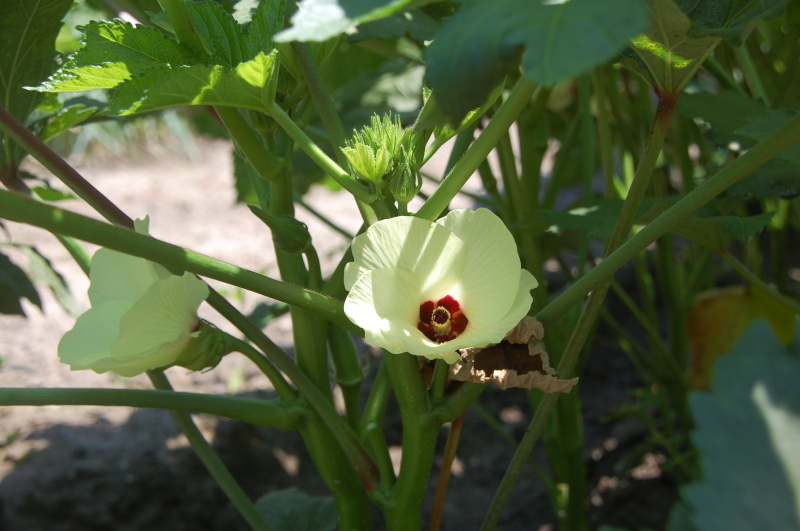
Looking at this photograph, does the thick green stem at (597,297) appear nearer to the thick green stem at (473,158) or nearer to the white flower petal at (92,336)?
the thick green stem at (473,158)

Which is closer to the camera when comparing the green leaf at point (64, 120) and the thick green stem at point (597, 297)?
the thick green stem at point (597, 297)

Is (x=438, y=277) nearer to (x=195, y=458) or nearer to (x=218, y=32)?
(x=218, y=32)

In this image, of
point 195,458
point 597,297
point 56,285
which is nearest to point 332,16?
point 597,297

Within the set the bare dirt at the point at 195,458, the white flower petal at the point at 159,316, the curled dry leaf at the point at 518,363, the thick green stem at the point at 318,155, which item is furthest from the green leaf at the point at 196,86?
the bare dirt at the point at 195,458

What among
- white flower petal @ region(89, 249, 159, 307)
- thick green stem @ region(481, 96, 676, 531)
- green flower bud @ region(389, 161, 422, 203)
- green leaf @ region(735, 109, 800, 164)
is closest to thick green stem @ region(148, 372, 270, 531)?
white flower petal @ region(89, 249, 159, 307)

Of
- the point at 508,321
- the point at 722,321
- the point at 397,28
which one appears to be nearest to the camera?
the point at 508,321

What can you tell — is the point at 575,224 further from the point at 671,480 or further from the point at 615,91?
the point at 671,480

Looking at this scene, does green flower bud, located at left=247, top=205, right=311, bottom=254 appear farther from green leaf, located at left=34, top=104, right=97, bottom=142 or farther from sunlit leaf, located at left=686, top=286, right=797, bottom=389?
sunlit leaf, located at left=686, top=286, right=797, bottom=389
